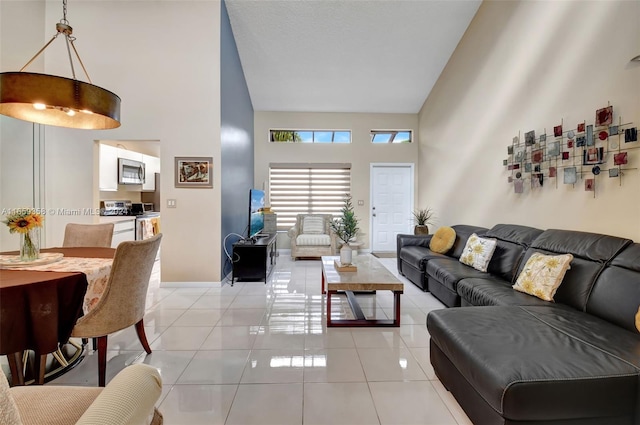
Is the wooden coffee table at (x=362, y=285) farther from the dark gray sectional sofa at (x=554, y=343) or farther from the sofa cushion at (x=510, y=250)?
the sofa cushion at (x=510, y=250)

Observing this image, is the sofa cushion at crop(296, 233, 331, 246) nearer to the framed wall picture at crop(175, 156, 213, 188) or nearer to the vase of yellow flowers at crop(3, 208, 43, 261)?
the framed wall picture at crop(175, 156, 213, 188)

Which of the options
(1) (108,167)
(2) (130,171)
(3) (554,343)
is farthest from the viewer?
(2) (130,171)

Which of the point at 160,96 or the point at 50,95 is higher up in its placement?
the point at 160,96

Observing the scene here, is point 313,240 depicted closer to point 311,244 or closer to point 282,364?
point 311,244

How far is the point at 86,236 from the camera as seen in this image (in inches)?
112

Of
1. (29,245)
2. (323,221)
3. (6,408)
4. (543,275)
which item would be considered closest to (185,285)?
(29,245)

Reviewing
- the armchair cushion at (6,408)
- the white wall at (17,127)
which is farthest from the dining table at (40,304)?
the white wall at (17,127)

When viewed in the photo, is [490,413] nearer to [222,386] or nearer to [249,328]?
[222,386]

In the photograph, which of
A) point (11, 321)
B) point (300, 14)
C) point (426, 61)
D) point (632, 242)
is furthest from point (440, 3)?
point (11, 321)

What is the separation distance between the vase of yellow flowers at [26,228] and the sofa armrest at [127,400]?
169 centimetres

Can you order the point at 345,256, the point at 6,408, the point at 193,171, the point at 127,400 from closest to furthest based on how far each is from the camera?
1. the point at 6,408
2. the point at 127,400
3. the point at 345,256
4. the point at 193,171

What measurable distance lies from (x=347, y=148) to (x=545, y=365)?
18.6ft

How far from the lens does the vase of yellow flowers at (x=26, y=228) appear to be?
1851 mm

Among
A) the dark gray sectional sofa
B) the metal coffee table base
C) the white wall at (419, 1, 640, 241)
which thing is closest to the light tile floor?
the metal coffee table base
